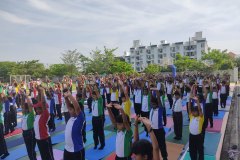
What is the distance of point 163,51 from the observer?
255 feet

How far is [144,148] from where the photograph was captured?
2225 mm

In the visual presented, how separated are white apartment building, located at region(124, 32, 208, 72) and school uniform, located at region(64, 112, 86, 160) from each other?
6101 cm

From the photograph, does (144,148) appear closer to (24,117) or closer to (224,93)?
(24,117)

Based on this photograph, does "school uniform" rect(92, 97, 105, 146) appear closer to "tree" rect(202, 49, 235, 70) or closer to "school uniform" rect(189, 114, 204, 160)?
"school uniform" rect(189, 114, 204, 160)

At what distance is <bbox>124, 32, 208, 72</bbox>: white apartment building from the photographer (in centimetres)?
6912

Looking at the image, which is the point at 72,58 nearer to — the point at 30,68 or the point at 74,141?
the point at 30,68

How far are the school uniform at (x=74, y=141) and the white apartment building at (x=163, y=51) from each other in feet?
200

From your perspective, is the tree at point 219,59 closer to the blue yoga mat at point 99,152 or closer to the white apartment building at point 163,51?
the white apartment building at point 163,51

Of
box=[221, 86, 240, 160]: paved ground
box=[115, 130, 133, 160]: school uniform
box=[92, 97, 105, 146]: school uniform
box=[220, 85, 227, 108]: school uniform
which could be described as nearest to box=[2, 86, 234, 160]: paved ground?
box=[221, 86, 240, 160]: paved ground

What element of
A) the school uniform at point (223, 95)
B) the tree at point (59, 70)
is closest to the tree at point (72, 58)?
the tree at point (59, 70)

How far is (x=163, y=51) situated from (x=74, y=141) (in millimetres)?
75913

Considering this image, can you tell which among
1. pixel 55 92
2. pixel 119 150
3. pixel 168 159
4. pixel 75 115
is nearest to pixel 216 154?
pixel 168 159

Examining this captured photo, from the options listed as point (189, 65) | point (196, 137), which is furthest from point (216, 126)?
point (189, 65)

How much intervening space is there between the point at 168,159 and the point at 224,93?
29.1 feet
